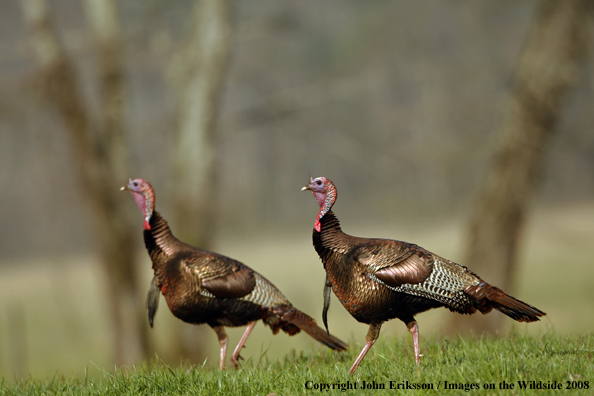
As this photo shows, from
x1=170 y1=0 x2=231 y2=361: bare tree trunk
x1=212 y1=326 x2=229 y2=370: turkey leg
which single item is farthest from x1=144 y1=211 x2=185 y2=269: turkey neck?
x1=170 y1=0 x2=231 y2=361: bare tree trunk

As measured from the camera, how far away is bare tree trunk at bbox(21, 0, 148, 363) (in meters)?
8.60

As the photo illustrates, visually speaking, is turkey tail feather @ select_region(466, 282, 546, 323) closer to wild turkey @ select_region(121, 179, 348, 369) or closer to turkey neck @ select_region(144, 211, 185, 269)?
wild turkey @ select_region(121, 179, 348, 369)

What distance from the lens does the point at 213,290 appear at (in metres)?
3.97

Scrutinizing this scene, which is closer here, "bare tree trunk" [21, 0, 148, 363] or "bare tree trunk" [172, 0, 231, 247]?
"bare tree trunk" [21, 0, 148, 363]

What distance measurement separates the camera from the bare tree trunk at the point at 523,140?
8.41 m

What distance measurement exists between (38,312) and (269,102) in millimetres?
12012

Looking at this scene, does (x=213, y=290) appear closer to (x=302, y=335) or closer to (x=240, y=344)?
(x=240, y=344)

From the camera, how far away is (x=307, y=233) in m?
30.3

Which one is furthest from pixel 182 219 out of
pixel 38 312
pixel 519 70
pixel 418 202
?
pixel 418 202

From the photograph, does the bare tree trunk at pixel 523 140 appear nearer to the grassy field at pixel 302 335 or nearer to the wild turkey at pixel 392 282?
the grassy field at pixel 302 335

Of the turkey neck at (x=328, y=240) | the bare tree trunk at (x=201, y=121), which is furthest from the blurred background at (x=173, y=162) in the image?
the turkey neck at (x=328, y=240)

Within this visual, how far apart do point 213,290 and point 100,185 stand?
17.5 feet

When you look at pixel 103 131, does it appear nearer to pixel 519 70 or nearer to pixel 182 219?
pixel 182 219

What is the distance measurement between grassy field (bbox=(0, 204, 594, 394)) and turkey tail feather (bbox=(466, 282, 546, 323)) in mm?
289
